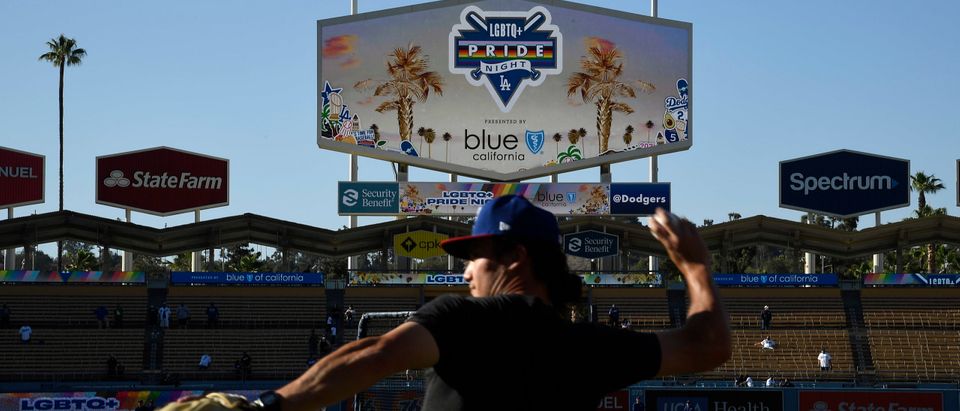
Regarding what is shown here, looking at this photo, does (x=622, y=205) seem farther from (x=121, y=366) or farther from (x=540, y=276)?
(x=540, y=276)

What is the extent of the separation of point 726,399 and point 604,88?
15.1 m

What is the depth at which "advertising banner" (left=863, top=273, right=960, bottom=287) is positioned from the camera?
153ft

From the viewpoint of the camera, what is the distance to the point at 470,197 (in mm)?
45344

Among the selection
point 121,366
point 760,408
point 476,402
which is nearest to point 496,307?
point 476,402

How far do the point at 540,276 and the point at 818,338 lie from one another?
42.7 metres

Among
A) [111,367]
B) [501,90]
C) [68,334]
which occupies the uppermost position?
[501,90]

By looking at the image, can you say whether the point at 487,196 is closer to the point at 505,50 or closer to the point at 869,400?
the point at 505,50

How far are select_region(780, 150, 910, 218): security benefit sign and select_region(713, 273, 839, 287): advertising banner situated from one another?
251cm

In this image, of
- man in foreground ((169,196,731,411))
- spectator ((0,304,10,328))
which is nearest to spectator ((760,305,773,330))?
spectator ((0,304,10,328))

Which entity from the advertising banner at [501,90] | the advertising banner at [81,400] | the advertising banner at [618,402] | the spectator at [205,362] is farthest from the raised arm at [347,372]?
the advertising banner at [501,90]

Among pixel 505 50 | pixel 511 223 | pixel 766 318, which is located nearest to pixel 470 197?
pixel 505 50

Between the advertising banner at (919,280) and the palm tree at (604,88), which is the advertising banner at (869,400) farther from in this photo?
the palm tree at (604,88)

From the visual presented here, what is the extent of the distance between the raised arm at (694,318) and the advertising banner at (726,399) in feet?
98.4

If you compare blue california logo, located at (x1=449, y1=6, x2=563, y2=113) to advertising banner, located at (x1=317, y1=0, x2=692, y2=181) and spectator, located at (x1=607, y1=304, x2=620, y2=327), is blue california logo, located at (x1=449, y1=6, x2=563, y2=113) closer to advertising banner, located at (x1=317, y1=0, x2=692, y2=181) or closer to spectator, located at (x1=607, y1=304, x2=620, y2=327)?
advertising banner, located at (x1=317, y1=0, x2=692, y2=181)
